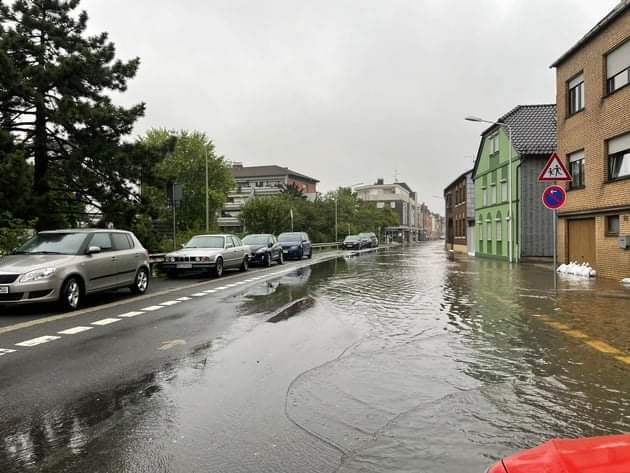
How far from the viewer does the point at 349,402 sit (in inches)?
178

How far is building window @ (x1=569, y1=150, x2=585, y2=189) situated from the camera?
64.7 ft

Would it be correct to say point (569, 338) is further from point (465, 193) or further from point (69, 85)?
point (465, 193)

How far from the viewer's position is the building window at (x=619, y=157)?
54.0ft

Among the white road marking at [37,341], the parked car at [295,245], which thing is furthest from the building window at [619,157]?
the parked car at [295,245]

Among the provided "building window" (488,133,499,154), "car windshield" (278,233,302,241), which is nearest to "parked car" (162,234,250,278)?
"car windshield" (278,233,302,241)

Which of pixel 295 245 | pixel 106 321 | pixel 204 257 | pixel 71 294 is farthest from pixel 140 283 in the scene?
pixel 295 245

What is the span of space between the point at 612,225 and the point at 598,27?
6884mm

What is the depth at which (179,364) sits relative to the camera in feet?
19.3

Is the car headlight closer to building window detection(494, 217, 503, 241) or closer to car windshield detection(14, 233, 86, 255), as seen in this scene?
car windshield detection(14, 233, 86, 255)

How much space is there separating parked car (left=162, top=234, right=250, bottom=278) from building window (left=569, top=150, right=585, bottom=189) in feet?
44.8

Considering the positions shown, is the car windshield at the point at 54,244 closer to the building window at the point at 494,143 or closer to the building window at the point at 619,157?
the building window at the point at 619,157

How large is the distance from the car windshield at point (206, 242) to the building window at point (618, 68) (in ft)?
48.6

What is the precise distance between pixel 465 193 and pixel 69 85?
37531mm

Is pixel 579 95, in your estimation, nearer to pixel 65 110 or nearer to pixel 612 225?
pixel 612 225
